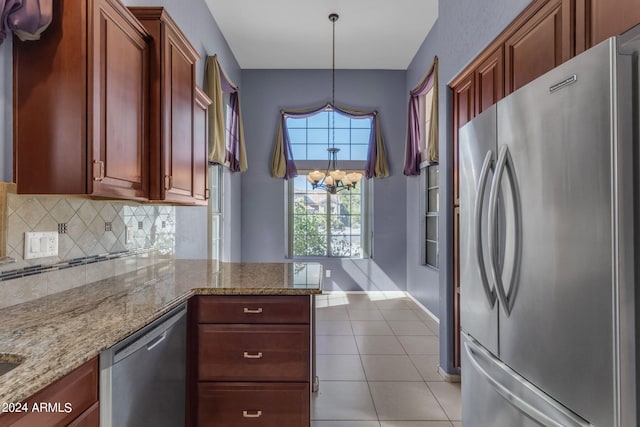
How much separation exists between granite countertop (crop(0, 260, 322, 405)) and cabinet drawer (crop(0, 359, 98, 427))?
44mm

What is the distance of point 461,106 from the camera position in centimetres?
265

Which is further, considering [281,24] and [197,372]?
[281,24]

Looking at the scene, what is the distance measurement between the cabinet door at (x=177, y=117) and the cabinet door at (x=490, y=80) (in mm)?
1902

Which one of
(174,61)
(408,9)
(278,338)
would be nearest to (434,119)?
(408,9)

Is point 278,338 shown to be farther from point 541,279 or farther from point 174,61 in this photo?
point 174,61

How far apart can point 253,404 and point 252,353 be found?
0.25 m

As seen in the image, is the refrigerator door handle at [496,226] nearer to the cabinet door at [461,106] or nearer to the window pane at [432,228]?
the cabinet door at [461,106]

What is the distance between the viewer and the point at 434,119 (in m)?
4.21

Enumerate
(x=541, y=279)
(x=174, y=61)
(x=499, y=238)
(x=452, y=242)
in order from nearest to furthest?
(x=541, y=279)
(x=499, y=238)
(x=174, y=61)
(x=452, y=242)

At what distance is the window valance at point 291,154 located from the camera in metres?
5.50

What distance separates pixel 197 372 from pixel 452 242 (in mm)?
1994


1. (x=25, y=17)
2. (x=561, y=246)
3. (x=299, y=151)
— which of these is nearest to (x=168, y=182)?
(x=25, y=17)

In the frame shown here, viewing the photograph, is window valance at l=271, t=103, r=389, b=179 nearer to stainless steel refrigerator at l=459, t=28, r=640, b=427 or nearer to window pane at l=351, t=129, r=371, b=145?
window pane at l=351, t=129, r=371, b=145

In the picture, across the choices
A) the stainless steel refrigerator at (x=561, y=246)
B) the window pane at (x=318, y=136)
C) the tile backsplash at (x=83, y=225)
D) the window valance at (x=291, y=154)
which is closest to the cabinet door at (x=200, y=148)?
the tile backsplash at (x=83, y=225)
